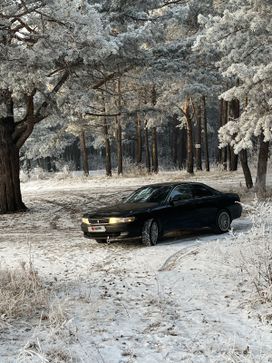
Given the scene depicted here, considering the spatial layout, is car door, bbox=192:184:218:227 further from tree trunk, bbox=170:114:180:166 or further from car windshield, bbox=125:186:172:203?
tree trunk, bbox=170:114:180:166

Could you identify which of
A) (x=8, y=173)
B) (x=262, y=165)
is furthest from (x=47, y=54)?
(x=262, y=165)

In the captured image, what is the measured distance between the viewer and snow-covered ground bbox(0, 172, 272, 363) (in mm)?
5613

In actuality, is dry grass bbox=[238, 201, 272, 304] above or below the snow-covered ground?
above

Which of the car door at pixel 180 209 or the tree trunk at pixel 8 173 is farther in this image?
the tree trunk at pixel 8 173

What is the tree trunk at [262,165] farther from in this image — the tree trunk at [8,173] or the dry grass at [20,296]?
the dry grass at [20,296]

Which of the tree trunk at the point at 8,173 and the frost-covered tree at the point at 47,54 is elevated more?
the frost-covered tree at the point at 47,54

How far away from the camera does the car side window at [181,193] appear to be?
1286 cm

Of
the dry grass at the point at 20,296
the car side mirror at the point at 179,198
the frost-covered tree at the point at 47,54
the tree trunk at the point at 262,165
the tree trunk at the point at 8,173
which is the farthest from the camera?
the tree trunk at the point at 262,165

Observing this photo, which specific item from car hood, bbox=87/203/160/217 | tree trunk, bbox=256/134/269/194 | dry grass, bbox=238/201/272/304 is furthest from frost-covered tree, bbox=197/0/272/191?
dry grass, bbox=238/201/272/304

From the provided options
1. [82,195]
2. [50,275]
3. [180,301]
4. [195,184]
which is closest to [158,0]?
[195,184]

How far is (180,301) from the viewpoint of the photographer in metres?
7.46

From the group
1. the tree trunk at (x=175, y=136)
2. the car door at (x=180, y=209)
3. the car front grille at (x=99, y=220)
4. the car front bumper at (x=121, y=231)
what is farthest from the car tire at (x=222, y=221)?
the tree trunk at (x=175, y=136)

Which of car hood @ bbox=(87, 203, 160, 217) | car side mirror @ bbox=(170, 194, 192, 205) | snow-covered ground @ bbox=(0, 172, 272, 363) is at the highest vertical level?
car side mirror @ bbox=(170, 194, 192, 205)

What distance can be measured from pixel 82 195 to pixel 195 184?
1176 centimetres
